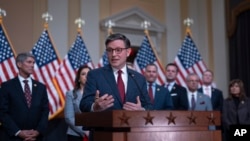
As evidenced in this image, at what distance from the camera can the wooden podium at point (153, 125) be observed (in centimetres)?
159

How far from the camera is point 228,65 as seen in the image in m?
7.41

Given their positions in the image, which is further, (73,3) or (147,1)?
(147,1)

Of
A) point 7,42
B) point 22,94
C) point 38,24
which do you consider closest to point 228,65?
point 38,24

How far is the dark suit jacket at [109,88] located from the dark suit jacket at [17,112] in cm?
157

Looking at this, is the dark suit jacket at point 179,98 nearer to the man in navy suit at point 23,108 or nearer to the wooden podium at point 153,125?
the man in navy suit at point 23,108

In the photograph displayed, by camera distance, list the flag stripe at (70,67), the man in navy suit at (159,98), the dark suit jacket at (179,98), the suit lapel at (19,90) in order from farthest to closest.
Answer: the flag stripe at (70,67) → the dark suit jacket at (179,98) → the man in navy suit at (159,98) → the suit lapel at (19,90)

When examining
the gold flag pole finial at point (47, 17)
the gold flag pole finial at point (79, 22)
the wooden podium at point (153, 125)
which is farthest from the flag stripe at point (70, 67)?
the wooden podium at point (153, 125)

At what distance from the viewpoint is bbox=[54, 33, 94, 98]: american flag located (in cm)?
557

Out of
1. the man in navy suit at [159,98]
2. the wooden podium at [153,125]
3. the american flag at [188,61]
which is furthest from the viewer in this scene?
the american flag at [188,61]

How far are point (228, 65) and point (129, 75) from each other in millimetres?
5576

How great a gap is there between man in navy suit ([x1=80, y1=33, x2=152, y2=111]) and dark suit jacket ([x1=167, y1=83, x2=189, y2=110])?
9.09 ft

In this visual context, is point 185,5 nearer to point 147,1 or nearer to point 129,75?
point 147,1

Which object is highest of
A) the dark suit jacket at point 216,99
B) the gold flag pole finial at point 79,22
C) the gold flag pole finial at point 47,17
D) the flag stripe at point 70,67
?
the gold flag pole finial at point 47,17

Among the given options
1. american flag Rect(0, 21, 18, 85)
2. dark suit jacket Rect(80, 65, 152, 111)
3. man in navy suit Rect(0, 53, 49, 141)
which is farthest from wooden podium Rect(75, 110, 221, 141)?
american flag Rect(0, 21, 18, 85)
